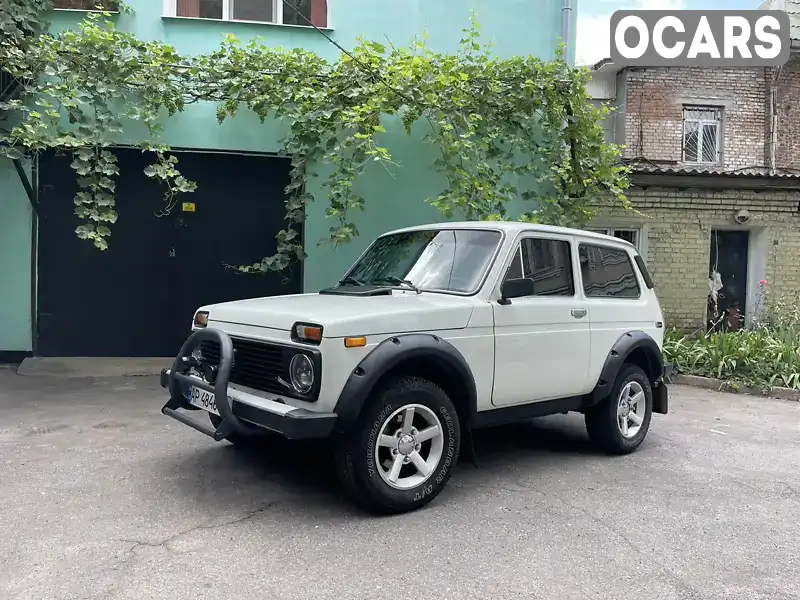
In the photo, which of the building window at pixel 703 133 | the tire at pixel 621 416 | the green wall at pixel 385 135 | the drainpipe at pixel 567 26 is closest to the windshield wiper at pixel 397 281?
the tire at pixel 621 416

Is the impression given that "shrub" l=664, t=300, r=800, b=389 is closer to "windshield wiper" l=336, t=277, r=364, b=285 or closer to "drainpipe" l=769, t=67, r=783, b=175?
"windshield wiper" l=336, t=277, r=364, b=285

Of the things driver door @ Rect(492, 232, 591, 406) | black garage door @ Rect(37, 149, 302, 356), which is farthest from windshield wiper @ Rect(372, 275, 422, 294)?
black garage door @ Rect(37, 149, 302, 356)

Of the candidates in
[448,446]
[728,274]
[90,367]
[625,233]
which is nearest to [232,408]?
[448,446]

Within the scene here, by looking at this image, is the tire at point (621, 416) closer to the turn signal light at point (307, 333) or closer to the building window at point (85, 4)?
the turn signal light at point (307, 333)

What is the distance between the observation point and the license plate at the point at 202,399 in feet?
13.0

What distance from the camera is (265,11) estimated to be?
9219 mm

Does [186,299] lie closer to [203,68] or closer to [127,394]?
[127,394]

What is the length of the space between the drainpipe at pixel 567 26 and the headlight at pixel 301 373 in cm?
727

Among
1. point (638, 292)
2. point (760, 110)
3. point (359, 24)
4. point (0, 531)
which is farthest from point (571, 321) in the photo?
point (760, 110)

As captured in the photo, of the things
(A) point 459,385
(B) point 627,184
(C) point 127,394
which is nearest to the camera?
(A) point 459,385

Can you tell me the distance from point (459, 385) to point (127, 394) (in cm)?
460

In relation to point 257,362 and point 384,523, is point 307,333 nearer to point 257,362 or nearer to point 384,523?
point 257,362

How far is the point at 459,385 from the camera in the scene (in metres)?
4.23

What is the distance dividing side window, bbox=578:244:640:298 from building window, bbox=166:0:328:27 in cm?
568
